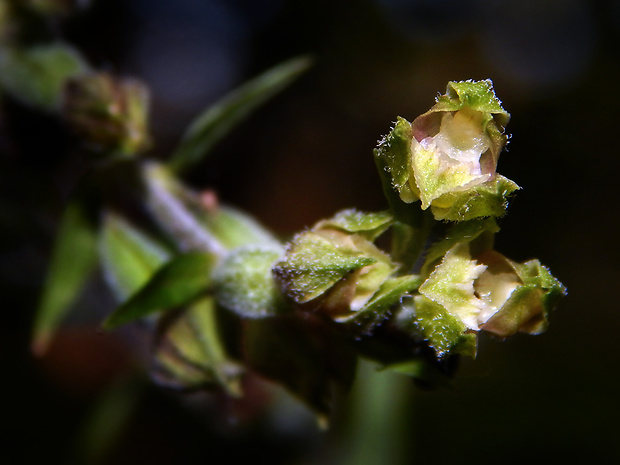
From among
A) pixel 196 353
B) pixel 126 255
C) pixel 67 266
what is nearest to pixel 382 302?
pixel 196 353

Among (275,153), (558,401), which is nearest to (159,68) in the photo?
(275,153)

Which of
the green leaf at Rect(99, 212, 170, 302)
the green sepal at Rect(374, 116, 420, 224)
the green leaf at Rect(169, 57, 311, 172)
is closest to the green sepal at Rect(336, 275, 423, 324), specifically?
the green sepal at Rect(374, 116, 420, 224)

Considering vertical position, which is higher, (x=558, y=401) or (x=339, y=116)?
(x=339, y=116)

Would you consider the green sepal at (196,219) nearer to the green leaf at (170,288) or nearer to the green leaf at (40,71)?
the green leaf at (170,288)

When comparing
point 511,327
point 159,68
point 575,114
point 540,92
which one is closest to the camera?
point 511,327

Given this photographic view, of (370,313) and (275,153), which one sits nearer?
(370,313)

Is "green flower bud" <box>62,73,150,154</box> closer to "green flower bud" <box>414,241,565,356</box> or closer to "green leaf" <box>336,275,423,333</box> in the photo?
"green leaf" <box>336,275,423,333</box>

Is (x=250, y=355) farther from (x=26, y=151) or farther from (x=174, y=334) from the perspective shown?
(x=26, y=151)
